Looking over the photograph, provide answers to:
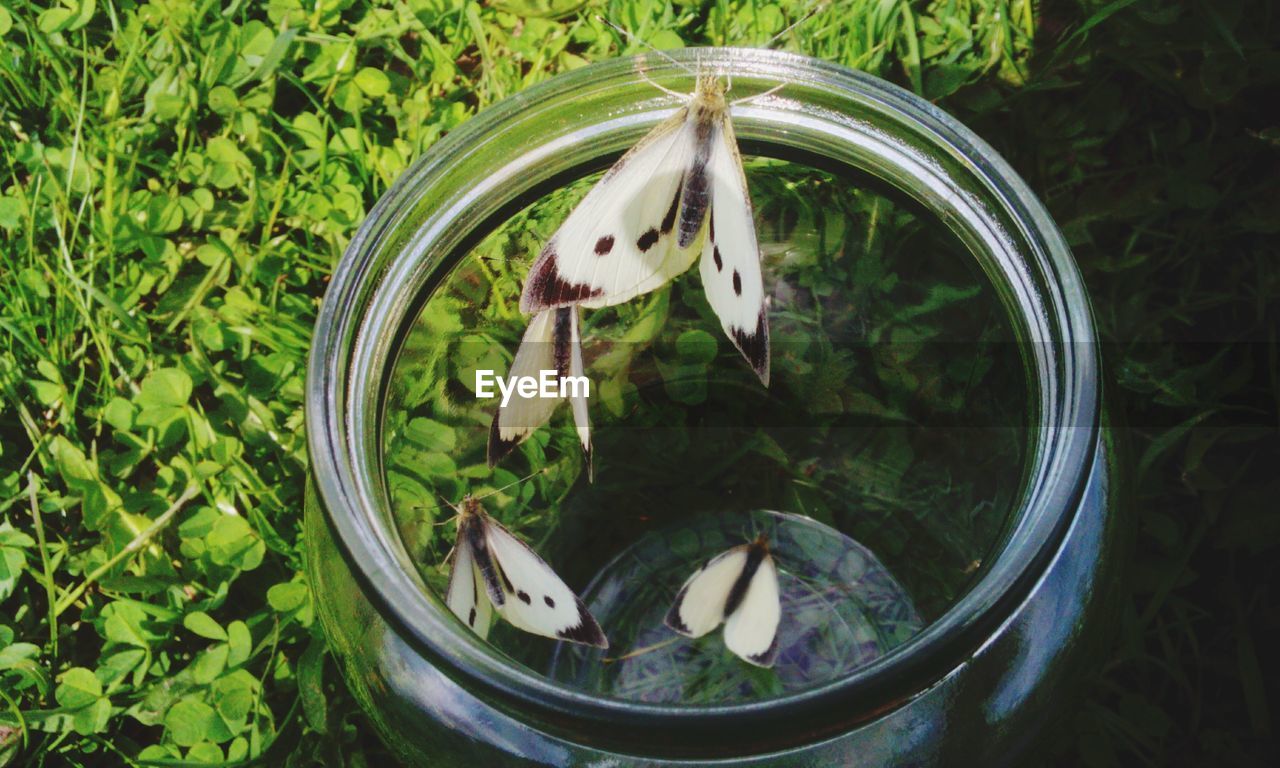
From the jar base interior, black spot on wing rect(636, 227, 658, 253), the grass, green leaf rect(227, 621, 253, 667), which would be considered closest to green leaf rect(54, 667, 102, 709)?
the grass

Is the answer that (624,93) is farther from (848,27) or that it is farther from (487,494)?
(848,27)

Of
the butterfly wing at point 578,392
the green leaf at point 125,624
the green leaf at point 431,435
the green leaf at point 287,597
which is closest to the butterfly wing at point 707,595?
the butterfly wing at point 578,392

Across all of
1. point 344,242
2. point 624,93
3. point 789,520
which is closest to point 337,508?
point 624,93

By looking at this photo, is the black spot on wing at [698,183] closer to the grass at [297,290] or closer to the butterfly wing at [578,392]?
the butterfly wing at [578,392]

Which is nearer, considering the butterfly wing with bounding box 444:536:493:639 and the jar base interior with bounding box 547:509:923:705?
the butterfly wing with bounding box 444:536:493:639

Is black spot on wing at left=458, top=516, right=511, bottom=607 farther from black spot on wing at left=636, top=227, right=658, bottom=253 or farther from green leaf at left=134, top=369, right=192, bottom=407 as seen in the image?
green leaf at left=134, top=369, right=192, bottom=407

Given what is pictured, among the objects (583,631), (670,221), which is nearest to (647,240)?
(670,221)
